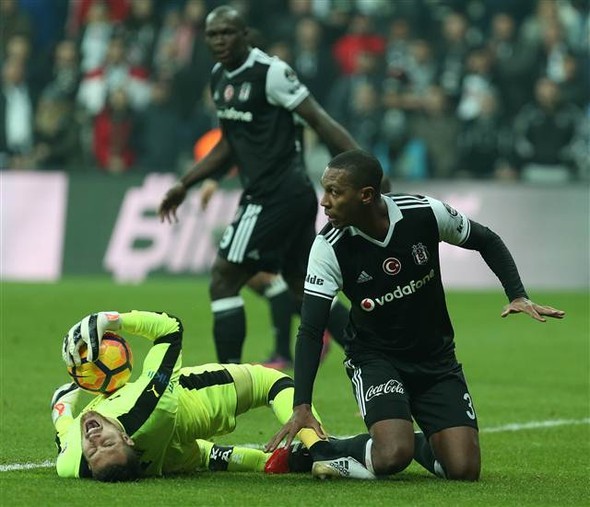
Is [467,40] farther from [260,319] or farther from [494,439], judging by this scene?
[494,439]

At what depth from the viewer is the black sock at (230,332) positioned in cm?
1008

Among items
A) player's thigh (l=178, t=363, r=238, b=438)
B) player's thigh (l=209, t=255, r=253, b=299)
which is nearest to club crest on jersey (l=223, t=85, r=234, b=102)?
player's thigh (l=209, t=255, r=253, b=299)

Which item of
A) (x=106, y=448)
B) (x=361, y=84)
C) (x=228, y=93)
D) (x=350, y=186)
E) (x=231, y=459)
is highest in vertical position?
(x=228, y=93)

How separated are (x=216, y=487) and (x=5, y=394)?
12.0 feet

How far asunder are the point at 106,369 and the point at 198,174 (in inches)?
142

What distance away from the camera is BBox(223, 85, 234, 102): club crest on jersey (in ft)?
33.4

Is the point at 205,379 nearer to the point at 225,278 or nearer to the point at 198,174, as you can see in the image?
the point at 225,278

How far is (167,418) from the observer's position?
7.11 meters

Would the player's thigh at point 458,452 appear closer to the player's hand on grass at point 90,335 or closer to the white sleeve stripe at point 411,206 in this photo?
the white sleeve stripe at point 411,206

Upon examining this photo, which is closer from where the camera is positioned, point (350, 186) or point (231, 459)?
point (350, 186)

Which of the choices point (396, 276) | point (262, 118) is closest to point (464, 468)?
point (396, 276)

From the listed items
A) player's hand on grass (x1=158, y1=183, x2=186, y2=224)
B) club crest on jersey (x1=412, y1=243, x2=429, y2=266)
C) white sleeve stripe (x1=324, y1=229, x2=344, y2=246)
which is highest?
white sleeve stripe (x1=324, y1=229, x2=344, y2=246)

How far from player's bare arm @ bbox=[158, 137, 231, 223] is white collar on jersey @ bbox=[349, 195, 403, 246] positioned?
10.8 feet

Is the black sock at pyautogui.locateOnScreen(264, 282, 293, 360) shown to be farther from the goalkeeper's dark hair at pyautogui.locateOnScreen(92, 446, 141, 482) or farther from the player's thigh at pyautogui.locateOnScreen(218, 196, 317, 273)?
the goalkeeper's dark hair at pyautogui.locateOnScreen(92, 446, 141, 482)
